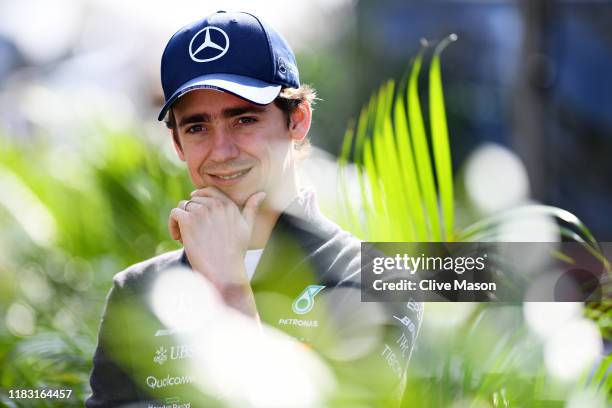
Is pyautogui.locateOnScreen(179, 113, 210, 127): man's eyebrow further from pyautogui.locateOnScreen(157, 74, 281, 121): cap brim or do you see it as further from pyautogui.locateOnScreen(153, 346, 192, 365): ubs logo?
pyautogui.locateOnScreen(153, 346, 192, 365): ubs logo

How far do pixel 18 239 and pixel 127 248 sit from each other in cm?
35

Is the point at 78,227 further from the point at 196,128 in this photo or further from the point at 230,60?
the point at 230,60

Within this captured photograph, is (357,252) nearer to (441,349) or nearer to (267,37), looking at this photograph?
(441,349)

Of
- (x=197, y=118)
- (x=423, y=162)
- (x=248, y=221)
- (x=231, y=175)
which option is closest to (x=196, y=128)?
(x=197, y=118)

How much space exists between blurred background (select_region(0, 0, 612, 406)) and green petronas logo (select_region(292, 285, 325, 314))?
0.92 ft

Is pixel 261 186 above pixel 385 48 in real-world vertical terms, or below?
below

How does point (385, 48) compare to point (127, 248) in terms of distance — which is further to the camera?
point (385, 48)

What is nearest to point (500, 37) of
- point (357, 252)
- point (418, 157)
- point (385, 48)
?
point (385, 48)

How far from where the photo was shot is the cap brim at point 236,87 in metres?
1.87

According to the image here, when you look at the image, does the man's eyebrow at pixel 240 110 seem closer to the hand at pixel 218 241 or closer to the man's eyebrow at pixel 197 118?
the man's eyebrow at pixel 197 118

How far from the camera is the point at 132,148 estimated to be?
2.61 m

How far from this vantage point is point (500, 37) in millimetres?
3646

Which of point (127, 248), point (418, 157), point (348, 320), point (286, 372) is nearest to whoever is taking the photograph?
point (286, 372)

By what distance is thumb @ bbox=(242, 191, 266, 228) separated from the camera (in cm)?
190
